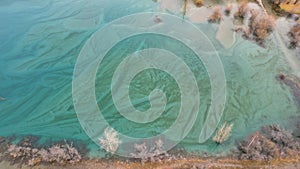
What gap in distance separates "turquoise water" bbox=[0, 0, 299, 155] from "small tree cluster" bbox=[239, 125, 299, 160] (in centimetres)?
47

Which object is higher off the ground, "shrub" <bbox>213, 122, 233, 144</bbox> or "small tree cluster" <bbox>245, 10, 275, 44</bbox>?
"small tree cluster" <bbox>245, 10, 275, 44</bbox>

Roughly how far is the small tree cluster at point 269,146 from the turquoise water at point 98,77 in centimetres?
47

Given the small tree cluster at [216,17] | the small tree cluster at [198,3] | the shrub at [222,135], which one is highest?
the small tree cluster at [198,3]

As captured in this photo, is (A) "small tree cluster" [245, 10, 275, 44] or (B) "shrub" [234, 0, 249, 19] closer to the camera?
(A) "small tree cluster" [245, 10, 275, 44]

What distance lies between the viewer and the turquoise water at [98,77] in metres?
10.2

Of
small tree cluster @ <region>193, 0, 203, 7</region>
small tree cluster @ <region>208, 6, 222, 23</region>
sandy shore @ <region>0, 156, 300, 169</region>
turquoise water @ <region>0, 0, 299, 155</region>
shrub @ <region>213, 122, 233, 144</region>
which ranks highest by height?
small tree cluster @ <region>193, 0, 203, 7</region>

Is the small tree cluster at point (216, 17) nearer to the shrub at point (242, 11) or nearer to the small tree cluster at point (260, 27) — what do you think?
the shrub at point (242, 11)

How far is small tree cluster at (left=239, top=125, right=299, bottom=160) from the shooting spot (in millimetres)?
9156

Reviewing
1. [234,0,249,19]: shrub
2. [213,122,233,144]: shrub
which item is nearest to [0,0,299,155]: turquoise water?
[213,122,233,144]: shrub

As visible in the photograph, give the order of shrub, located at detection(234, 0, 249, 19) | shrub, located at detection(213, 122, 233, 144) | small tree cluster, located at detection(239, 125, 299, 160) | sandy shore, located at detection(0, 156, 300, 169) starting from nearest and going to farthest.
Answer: sandy shore, located at detection(0, 156, 300, 169), small tree cluster, located at detection(239, 125, 299, 160), shrub, located at detection(213, 122, 233, 144), shrub, located at detection(234, 0, 249, 19)

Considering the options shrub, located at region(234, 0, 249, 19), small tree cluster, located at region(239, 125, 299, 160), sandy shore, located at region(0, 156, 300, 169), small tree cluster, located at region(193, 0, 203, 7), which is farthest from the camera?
small tree cluster, located at region(193, 0, 203, 7)

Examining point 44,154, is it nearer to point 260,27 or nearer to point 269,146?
point 269,146

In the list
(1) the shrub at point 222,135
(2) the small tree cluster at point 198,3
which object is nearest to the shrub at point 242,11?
(2) the small tree cluster at point 198,3

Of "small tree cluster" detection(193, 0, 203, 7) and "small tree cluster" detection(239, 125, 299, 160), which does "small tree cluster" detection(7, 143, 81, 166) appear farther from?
"small tree cluster" detection(193, 0, 203, 7)
